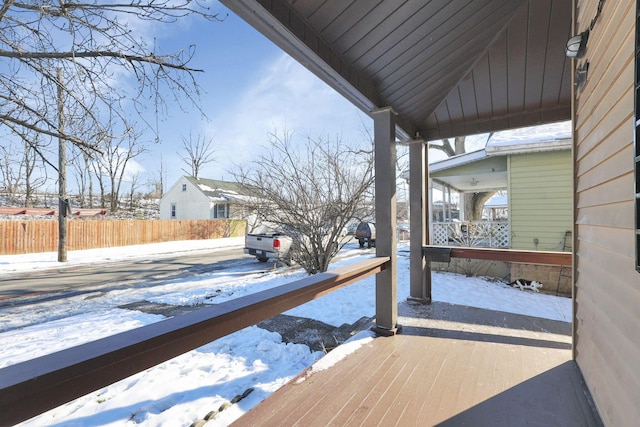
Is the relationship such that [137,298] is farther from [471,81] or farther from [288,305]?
[471,81]

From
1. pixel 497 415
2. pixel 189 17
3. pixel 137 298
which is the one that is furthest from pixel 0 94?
pixel 497 415

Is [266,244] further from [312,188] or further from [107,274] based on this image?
[107,274]

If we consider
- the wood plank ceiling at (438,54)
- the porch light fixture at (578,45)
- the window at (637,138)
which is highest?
the wood plank ceiling at (438,54)

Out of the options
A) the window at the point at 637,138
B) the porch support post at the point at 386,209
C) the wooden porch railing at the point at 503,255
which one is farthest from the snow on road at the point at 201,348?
the window at the point at 637,138

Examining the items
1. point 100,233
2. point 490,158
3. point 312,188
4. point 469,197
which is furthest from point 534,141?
point 100,233

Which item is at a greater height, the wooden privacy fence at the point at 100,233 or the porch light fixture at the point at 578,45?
the porch light fixture at the point at 578,45

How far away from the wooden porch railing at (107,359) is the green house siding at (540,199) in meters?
7.08

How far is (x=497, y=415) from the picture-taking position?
1.81 meters

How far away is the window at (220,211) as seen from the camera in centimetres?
2212

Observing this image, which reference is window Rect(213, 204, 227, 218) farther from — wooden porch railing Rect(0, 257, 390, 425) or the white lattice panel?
wooden porch railing Rect(0, 257, 390, 425)

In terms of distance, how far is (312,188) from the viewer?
265 inches

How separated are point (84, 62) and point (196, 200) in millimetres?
19522

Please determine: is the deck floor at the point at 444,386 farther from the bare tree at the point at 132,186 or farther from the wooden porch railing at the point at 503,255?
the bare tree at the point at 132,186

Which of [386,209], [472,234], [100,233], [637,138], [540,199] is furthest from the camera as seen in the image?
[100,233]
